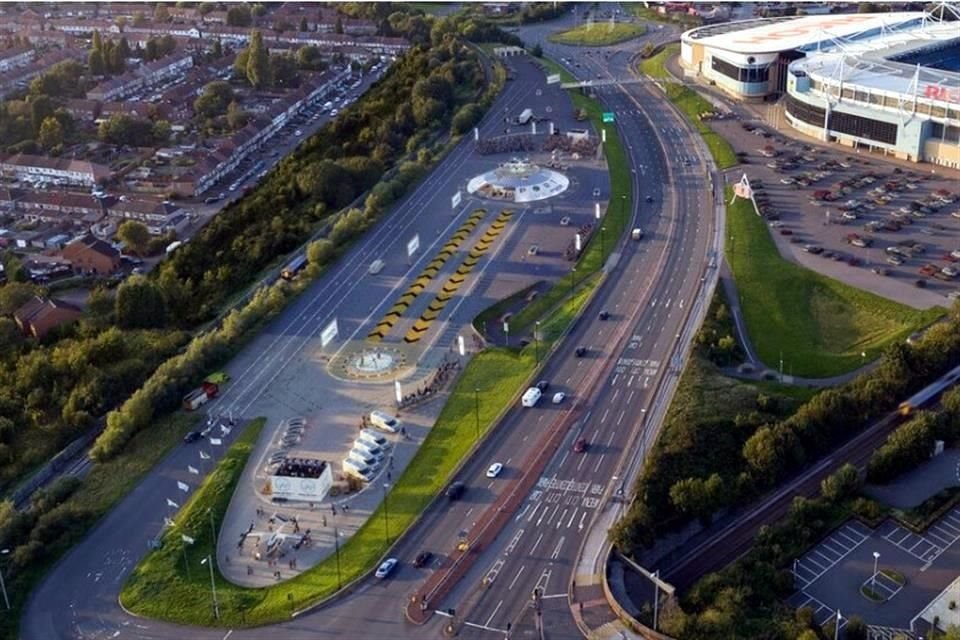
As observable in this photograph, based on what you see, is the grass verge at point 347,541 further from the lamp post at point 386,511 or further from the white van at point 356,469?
the white van at point 356,469

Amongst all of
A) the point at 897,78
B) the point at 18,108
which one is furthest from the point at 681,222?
the point at 18,108

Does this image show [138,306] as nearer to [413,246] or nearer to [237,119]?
[413,246]

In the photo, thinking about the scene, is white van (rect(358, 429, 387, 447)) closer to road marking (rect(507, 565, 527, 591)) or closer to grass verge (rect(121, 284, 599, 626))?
grass verge (rect(121, 284, 599, 626))

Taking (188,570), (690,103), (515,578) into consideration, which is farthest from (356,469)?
(690,103)

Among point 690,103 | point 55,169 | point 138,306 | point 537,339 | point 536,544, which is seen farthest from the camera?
point 690,103

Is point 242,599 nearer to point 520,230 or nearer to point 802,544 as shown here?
point 802,544

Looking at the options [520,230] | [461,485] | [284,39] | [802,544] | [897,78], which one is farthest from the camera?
[284,39]

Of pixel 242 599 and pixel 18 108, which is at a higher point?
pixel 18 108

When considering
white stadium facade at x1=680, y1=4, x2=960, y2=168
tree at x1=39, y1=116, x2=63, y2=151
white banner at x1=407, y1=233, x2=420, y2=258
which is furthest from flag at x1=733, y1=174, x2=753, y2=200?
tree at x1=39, y1=116, x2=63, y2=151
